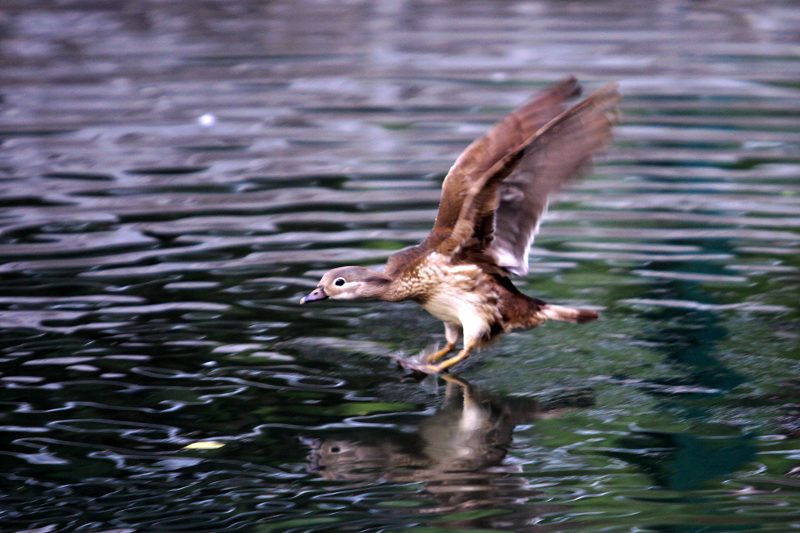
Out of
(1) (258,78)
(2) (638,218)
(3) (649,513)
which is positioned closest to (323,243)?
(2) (638,218)

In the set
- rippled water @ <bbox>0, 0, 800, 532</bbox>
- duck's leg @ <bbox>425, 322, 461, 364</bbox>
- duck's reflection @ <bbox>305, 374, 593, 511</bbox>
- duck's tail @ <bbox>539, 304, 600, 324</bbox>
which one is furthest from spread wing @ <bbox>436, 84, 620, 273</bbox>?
duck's reflection @ <bbox>305, 374, 593, 511</bbox>

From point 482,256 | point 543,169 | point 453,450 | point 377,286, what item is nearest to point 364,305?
point 377,286

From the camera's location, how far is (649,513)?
523 cm

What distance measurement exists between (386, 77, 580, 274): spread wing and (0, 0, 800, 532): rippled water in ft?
2.10

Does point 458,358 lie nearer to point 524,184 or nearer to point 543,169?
point 524,184

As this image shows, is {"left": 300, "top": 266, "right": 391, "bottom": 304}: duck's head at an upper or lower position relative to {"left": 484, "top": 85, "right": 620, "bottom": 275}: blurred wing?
lower

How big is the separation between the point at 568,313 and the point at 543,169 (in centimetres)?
72

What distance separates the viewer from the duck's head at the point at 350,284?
7055 millimetres

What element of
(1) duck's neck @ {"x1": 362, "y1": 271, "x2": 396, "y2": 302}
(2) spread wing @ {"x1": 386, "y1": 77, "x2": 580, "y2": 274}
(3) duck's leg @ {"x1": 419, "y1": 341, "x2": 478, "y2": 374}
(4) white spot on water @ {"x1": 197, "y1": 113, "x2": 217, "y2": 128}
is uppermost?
(2) spread wing @ {"x1": 386, "y1": 77, "x2": 580, "y2": 274}

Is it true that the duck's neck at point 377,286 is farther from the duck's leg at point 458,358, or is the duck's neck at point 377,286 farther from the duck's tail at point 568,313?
the duck's tail at point 568,313

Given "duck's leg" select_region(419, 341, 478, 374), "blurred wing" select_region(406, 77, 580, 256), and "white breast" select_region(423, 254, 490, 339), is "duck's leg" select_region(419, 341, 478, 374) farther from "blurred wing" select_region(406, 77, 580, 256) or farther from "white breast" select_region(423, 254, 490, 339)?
"blurred wing" select_region(406, 77, 580, 256)

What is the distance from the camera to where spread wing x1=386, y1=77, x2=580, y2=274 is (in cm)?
707

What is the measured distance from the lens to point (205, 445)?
6012 mm

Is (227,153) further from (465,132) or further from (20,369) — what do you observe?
(20,369)
